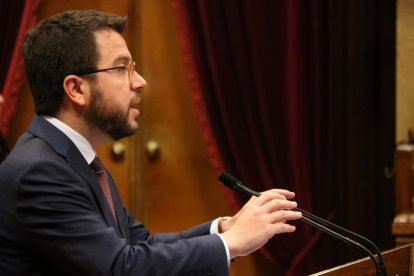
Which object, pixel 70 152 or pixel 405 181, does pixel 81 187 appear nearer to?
pixel 70 152

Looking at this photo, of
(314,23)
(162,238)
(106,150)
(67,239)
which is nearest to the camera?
(67,239)

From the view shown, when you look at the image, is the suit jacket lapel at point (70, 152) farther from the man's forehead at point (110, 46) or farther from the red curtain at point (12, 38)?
the red curtain at point (12, 38)

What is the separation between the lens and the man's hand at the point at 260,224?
1785mm

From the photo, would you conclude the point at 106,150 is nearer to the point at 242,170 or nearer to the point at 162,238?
the point at 242,170

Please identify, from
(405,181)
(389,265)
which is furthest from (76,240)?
(405,181)

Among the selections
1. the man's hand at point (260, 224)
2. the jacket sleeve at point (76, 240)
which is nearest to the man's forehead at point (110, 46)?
the jacket sleeve at point (76, 240)

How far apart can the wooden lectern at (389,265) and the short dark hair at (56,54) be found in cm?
85

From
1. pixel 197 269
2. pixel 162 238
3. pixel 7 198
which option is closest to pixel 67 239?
pixel 7 198

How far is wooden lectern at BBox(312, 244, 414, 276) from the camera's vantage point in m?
1.93

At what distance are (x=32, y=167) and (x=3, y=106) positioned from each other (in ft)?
6.79

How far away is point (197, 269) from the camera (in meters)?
1.77

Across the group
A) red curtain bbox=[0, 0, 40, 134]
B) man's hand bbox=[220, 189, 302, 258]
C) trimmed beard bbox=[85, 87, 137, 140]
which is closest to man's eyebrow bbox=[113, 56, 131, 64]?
trimmed beard bbox=[85, 87, 137, 140]

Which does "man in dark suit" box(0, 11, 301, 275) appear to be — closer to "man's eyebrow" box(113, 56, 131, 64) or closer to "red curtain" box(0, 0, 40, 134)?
"man's eyebrow" box(113, 56, 131, 64)

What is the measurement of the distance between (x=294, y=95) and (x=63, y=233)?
6.77ft
